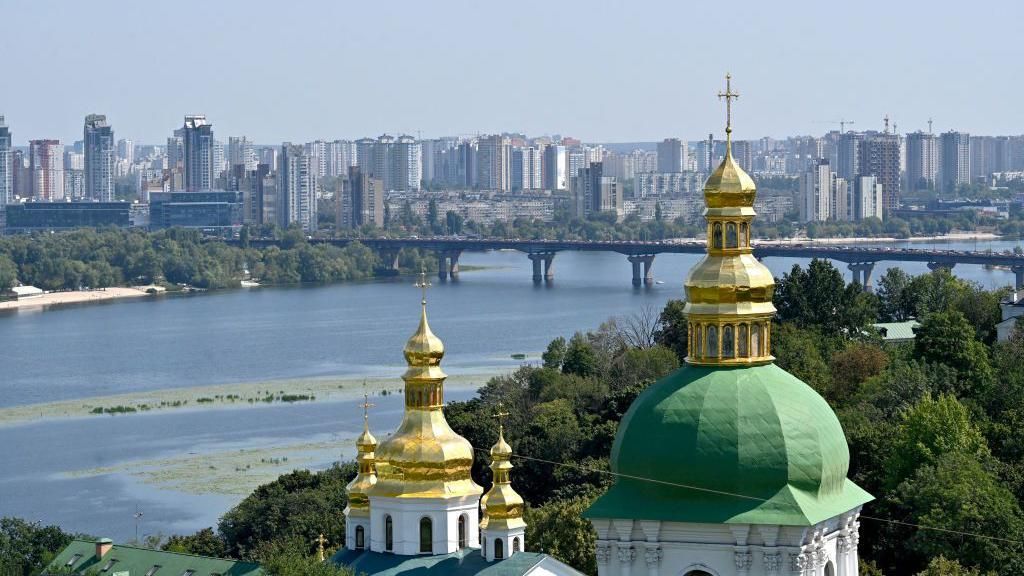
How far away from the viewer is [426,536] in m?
14.1

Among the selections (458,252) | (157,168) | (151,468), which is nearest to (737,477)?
(151,468)

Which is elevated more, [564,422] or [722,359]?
[722,359]

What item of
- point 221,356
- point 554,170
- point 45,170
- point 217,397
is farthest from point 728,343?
point 554,170

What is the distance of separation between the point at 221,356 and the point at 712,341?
31.9m

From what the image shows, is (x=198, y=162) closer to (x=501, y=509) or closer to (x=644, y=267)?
(x=644, y=267)

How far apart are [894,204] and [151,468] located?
8080 cm

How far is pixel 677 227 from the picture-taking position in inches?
3536

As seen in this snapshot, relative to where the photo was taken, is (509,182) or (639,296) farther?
(509,182)

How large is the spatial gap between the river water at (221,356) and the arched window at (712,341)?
13482 mm

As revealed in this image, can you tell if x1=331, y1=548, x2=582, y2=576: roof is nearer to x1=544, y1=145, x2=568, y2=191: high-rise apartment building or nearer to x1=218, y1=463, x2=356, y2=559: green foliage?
x1=218, y1=463, x2=356, y2=559: green foliage

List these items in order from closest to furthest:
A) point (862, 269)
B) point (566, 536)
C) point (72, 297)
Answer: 1. point (566, 536)
2. point (862, 269)
3. point (72, 297)

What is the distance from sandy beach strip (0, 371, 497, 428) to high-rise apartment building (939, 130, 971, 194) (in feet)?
318

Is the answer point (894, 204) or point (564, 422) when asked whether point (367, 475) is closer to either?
point (564, 422)

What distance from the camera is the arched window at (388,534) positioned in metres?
14.2
